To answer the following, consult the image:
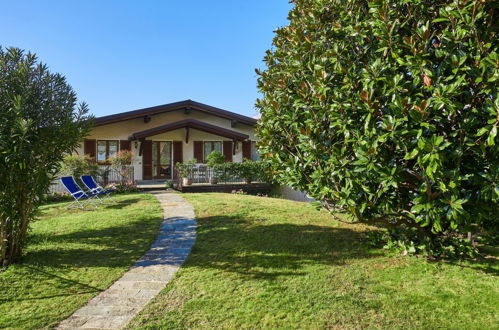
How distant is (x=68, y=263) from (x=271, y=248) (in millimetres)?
3570

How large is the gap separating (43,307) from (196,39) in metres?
16.1

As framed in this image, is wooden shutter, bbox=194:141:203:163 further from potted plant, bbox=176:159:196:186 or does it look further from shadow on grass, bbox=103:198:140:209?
shadow on grass, bbox=103:198:140:209

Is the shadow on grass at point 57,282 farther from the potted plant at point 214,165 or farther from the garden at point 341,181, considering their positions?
the potted plant at point 214,165

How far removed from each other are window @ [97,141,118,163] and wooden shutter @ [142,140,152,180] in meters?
1.73

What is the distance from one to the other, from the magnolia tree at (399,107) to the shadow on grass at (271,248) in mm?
944

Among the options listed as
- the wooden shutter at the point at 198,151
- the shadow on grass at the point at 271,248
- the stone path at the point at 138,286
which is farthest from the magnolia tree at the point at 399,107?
the wooden shutter at the point at 198,151

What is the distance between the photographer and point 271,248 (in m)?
5.44

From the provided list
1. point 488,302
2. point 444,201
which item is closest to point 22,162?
point 444,201

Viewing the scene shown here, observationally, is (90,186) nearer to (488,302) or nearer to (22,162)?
(22,162)

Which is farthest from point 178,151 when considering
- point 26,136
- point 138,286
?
point 138,286

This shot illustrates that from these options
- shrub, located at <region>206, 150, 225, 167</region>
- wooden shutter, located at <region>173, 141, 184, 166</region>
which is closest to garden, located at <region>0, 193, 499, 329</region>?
shrub, located at <region>206, 150, 225, 167</region>

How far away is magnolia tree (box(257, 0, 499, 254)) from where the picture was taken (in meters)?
3.24

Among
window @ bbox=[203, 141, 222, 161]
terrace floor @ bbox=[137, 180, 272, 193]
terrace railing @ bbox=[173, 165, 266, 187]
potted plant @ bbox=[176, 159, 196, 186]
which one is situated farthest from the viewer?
window @ bbox=[203, 141, 222, 161]

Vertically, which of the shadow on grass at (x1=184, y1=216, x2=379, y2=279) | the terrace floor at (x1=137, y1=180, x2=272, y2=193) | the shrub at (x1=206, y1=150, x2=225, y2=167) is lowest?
the shadow on grass at (x1=184, y1=216, x2=379, y2=279)
